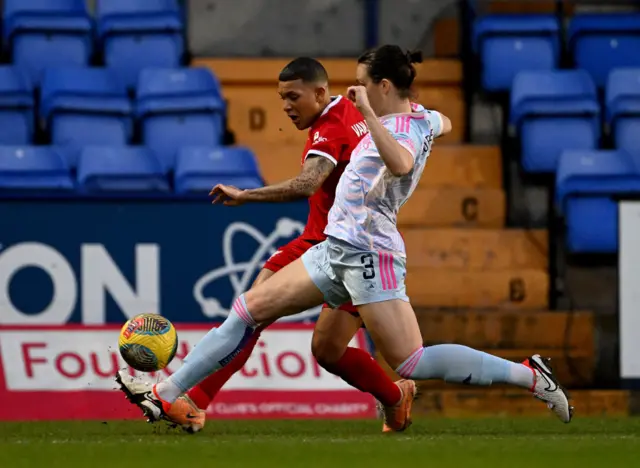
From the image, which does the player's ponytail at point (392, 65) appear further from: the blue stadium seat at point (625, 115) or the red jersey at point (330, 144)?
the blue stadium seat at point (625, 115)

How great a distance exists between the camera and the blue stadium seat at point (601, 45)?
12.1m

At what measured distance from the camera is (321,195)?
6621 millimetres

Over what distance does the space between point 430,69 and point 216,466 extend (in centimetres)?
749

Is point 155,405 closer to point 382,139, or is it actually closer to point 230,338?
point 230,338

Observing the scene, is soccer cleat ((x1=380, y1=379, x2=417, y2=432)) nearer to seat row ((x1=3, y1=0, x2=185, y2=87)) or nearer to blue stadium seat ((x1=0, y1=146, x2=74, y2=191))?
blue stadium seat ((x1=0, y1=146, x2=74, y2=191))

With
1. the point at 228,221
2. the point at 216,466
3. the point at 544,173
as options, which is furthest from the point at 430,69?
the point at 216,466

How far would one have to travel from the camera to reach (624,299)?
8875 mm

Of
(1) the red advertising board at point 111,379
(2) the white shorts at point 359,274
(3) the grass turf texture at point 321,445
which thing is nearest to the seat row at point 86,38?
(1) the red advertising board at point 111,379

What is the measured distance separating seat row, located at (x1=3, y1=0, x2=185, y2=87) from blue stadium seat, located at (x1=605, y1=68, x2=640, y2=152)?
349 cm

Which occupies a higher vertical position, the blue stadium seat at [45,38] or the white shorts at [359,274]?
the blue stadium seat at [45,38]

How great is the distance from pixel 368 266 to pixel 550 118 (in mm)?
5464

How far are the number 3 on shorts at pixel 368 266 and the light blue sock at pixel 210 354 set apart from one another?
599mm

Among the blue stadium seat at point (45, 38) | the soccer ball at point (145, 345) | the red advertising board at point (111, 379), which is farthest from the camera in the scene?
the blue stadium seat at point (45, 38)

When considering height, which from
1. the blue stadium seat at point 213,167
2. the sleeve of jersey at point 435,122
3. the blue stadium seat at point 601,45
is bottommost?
the blue stadium seat at point 213,167
